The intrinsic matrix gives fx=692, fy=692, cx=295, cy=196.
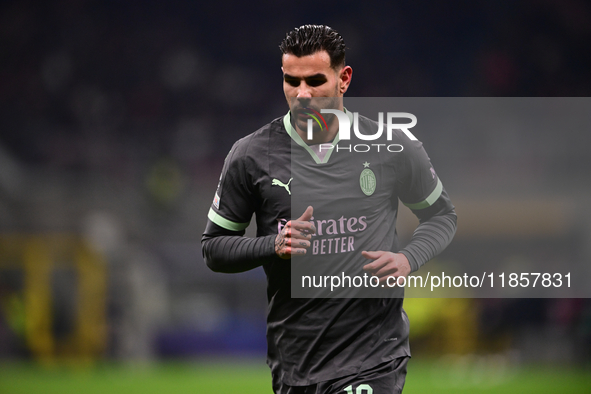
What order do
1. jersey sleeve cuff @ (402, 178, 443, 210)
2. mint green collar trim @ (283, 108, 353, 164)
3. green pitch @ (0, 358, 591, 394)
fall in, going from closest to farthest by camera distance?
1. mint green collar trim @ (283, 108, 353, 164)
2. jersey sleeve cuff @ (402, 178, 443, 210)
3. green pitch @ (0, 358, 591, 394)

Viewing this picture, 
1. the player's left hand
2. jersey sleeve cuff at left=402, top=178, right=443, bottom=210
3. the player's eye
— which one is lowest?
the player's left hand

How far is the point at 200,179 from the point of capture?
1293 cm

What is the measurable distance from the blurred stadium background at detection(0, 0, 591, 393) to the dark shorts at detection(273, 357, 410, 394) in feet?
11.5

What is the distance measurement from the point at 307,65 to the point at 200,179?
10.2m

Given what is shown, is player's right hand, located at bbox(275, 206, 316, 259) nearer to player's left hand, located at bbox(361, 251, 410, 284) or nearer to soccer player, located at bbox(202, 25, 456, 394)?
soccer player, located at bbox(202, 25, 456, 394)

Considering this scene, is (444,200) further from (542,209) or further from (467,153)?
(467,153)

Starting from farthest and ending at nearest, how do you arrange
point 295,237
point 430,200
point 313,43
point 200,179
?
point 200,179, point 430,200, point 313,43, point 295,237

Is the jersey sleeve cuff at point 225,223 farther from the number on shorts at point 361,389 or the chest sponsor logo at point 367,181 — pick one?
the number on shorts at point 361,389

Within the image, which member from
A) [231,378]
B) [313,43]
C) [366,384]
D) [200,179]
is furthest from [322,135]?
[200,179]

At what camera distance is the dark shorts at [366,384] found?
9.08ft

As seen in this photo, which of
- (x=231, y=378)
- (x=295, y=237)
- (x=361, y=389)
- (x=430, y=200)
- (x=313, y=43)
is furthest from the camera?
(x=231, y=378)

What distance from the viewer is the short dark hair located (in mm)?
2930

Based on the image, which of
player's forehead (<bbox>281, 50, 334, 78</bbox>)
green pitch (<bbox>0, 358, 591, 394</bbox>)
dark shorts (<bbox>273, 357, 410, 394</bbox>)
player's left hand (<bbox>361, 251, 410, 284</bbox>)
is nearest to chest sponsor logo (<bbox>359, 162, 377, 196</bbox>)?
player's left hand (<bbox>361, 251, 410, 284</bbox>)

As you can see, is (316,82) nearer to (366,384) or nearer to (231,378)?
(366,384)
